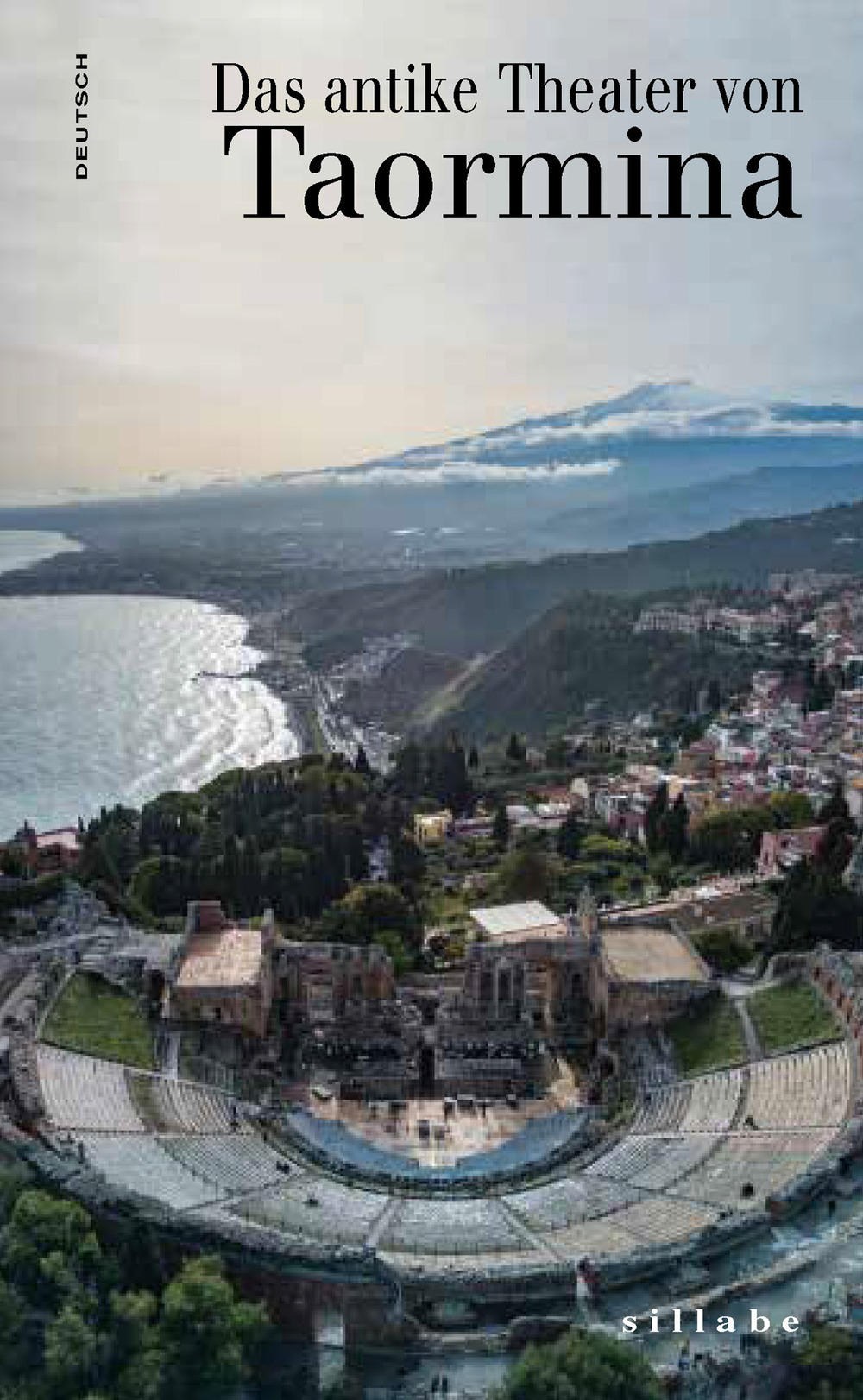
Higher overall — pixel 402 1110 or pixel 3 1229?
pixel 3 1229

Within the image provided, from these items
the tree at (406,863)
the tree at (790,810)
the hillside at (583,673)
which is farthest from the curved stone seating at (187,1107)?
the hillside at (583,673)

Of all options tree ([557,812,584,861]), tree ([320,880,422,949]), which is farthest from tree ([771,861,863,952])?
tree ([557,812,584,861])

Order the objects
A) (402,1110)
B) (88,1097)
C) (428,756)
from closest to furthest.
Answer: (88,1097)
(402,1110)
(428,756)

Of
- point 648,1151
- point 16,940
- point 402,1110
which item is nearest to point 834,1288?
point 648,1151

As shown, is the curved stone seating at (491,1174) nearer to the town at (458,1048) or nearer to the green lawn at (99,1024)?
the town at (458,1048)

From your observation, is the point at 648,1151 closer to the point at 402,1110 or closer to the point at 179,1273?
the point at 402,1110

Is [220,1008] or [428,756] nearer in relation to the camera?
[220,1008]

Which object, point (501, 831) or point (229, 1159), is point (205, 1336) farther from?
point (501, 831)
